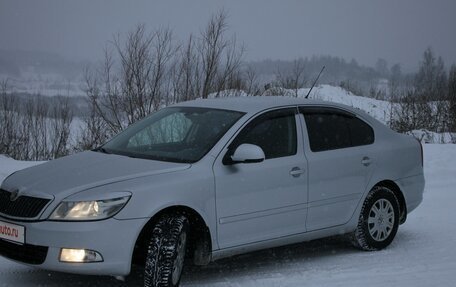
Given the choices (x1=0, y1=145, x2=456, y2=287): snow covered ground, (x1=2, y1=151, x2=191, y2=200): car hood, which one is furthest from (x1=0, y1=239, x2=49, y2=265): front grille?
(x1=0, y1=145, x2=456, y2=287): snow covered ground

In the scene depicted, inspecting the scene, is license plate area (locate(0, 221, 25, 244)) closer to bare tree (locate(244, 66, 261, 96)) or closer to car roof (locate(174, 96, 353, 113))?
car roof (locate(174, 96, 353, 113))

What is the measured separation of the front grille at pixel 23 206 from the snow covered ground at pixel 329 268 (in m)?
0.70

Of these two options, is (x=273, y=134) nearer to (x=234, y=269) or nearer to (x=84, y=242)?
(x=234, y=269)

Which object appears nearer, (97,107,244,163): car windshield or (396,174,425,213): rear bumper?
(97,107,244,163): car windshield

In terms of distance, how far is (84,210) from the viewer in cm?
451

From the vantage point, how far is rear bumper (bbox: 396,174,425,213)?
6695 millimetres

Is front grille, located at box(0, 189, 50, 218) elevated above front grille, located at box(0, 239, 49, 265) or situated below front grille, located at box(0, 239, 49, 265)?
above

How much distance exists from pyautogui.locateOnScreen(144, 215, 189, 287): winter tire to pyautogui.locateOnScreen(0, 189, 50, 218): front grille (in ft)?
2.62

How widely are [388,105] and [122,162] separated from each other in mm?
18712

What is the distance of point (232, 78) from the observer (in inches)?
690

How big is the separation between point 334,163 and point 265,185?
2.96ft

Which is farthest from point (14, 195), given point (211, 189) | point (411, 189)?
point (411, 189)

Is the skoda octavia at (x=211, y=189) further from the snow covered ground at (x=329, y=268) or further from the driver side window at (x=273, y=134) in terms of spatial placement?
the snow covered ground at (x=329, y=268)

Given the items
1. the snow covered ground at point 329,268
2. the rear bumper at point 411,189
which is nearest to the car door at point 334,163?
the snow covered ground at point 329,268
